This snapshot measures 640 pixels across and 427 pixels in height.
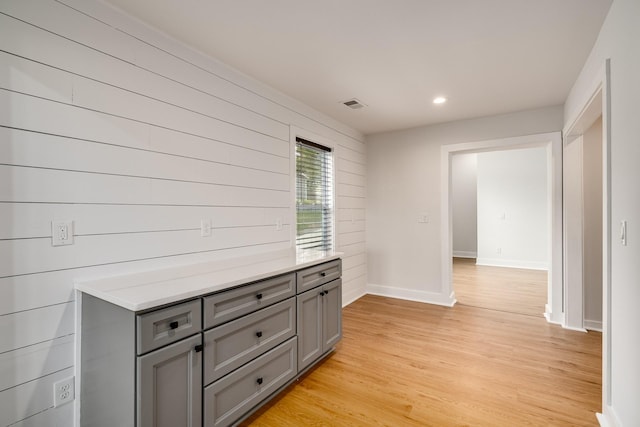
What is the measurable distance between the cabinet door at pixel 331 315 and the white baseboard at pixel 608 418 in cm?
179

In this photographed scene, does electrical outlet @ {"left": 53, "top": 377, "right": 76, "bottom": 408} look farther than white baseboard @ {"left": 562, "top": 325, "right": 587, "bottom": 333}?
No

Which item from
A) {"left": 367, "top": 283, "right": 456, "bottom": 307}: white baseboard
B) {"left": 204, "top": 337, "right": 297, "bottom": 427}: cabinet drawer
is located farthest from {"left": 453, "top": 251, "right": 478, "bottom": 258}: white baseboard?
{"left": 204, "top": 337, "right": 297, "bottom": 427}: cabinet drawer

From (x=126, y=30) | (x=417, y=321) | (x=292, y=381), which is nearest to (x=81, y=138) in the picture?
(x=126, y=30)

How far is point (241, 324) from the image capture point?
1770 mm

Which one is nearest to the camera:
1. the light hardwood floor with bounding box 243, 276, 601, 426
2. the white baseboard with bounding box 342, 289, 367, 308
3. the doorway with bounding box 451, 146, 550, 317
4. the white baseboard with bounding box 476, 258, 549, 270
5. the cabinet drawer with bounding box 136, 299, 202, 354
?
the cabinet drawer with bounding box 136, 299, 202, 354

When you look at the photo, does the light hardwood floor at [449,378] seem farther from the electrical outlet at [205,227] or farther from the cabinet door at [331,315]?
the electrical outlet at [205,227]

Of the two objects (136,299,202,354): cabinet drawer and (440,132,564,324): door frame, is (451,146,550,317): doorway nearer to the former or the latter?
(440,132,564,324): door frame

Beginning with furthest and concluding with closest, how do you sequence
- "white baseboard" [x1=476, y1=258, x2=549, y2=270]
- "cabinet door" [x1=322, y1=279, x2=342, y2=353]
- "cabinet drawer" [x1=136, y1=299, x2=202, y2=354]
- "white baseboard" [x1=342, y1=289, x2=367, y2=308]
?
"white baseboard" [x1=476, y1=258, x2=549, y2=270], "white baseboard" [x1=342, y1=289, x2=367, y2=308], "cabinet door" [x1=322, y1=279, x2=342, y2=353], "cabinet drawer" [x1=136, y1=299, x2=202, y2=354]

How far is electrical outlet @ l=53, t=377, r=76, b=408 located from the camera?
1.52m

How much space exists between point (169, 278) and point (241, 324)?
52 cm

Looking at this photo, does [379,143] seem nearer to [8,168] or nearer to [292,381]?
[292,381]

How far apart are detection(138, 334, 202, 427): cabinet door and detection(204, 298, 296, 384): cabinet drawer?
0.27 ft

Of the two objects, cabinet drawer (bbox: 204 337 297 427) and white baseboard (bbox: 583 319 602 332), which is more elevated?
cabinet drawer (bbox: 204 337 297 427)

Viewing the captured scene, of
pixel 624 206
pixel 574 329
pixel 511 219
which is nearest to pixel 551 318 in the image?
pixel 574 329
